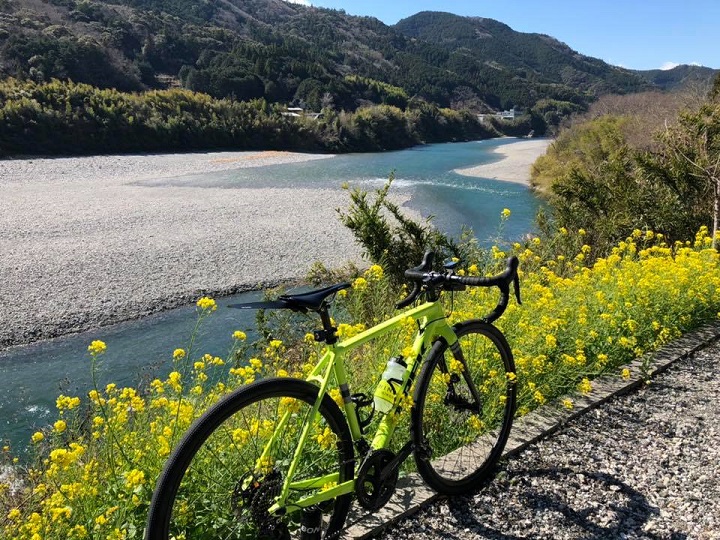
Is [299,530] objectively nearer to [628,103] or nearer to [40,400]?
[40,400]

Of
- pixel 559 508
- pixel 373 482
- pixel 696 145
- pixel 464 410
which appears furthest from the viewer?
pixel 696 145

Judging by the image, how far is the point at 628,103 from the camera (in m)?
46.9

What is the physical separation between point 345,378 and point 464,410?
104 cm

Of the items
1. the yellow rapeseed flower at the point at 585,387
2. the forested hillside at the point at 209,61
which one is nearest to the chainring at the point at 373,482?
the yellow rapeseed flower at the point at 585,387

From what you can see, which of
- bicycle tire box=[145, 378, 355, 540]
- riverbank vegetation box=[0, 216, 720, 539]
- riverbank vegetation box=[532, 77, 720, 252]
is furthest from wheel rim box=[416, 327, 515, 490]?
riverbank vegetation box=[532, 77, 720, 252]

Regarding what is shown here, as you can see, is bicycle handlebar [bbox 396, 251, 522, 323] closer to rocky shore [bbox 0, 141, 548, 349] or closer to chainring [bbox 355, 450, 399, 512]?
chainring [bbox 355, 450, 399, 512]

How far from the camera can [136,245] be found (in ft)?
50.7

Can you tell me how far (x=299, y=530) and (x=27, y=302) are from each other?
1101 cm

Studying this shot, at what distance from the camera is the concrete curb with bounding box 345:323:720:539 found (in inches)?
102

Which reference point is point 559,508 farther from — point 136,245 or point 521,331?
point 136,245

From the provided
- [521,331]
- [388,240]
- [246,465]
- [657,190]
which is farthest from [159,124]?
[246,465]

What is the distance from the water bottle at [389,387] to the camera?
8.00 feet

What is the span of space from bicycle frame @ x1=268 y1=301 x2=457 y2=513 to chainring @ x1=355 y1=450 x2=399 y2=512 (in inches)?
1.4

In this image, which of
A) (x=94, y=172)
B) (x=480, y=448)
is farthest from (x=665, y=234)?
(x=94, y=172)
